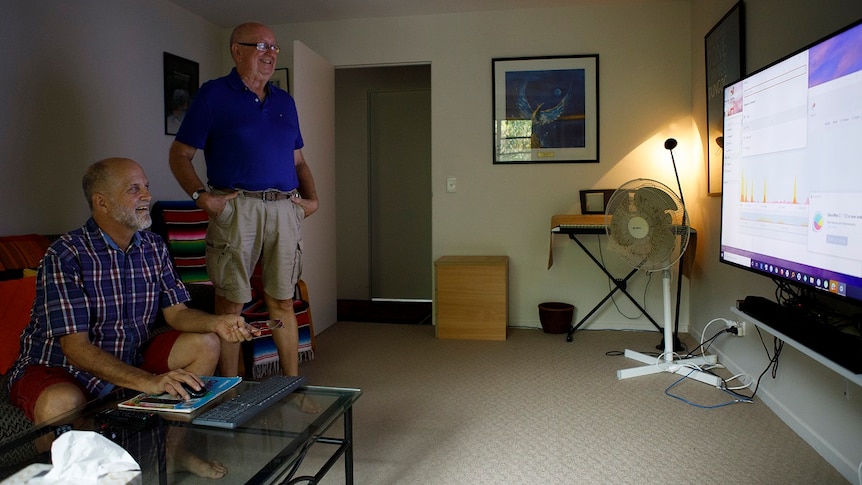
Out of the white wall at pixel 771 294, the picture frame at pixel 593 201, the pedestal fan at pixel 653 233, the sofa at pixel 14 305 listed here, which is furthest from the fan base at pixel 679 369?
the sofa at pixel 14 305

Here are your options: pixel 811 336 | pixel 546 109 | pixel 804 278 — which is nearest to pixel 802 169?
pixel 804 278

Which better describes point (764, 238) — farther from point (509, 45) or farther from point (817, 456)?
point (509, 45)

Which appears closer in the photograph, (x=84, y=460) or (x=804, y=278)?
(x=84, y=460)

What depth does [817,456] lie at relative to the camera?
2074 millimetres

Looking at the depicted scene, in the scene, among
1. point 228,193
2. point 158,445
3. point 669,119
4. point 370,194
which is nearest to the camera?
point 158,445

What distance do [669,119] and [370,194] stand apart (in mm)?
2699

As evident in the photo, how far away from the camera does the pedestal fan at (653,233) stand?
302 centimetres

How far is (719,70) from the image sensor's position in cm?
328

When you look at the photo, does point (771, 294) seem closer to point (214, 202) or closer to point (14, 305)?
point (214, 202)

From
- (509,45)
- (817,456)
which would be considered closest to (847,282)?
(817,456)

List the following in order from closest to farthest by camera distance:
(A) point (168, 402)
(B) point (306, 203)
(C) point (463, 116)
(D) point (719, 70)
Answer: (A) point (168, 402) < (B) point (306, 203) < (D) point (719, 70) < (C) point (463, 116)

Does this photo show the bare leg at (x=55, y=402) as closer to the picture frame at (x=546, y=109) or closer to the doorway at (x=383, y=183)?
the picture frame at (x=546, y=109)

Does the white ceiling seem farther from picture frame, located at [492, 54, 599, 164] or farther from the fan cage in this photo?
the fan cage

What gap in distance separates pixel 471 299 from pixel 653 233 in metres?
1.30
